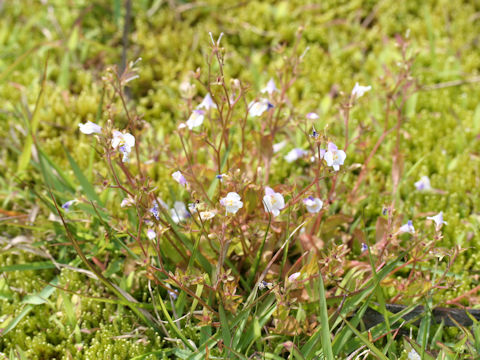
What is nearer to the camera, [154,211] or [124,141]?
[124,141]

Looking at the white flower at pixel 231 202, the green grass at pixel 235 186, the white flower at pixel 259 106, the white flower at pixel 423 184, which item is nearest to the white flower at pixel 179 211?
the green grass at pixel 235 186

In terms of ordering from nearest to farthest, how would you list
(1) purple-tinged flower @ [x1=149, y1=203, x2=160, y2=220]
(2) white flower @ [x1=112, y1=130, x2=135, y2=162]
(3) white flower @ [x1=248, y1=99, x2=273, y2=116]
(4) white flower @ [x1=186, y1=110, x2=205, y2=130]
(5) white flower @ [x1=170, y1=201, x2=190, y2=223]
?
(2) white flower @ [x1=112, y1=130, x2=135, y2=162], (1) purple-tinged flower @ [x1=149, y1=203, x2=160, y2=220], (4) white flower @ [x1=186, y1=110, x2=205, y2=130], (3) white flower @ [x1=248, y1=99, x2=273, y2=116], (5) white flower @ [x1=170, y1=201, x2=190, y2=223]

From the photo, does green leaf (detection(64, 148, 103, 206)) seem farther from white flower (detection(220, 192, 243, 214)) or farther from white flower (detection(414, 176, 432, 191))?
white flower (detection(414, 176, 432, 191))

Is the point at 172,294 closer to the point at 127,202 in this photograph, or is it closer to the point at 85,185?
the point at 127,202

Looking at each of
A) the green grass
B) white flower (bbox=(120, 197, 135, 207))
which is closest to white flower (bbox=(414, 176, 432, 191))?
the green grass

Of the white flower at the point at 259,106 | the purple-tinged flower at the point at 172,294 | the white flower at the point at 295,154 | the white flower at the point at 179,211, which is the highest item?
the white flower at the point at 259,106

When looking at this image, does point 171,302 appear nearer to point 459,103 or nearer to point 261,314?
point 261,314

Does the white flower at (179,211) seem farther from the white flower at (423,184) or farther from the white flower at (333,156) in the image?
the white flower at (423,184)

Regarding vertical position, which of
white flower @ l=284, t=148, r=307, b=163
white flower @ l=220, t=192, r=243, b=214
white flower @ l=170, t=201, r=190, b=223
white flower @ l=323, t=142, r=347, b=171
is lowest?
white flower @ l=170, t=201, r=190, b=223

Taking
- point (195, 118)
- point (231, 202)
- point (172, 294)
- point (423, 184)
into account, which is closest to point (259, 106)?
point (195, 118)

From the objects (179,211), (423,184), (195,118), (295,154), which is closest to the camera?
(195,118)

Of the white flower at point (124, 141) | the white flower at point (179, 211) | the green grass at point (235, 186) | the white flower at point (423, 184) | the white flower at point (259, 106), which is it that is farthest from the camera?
the white flower at point (423, 184)
